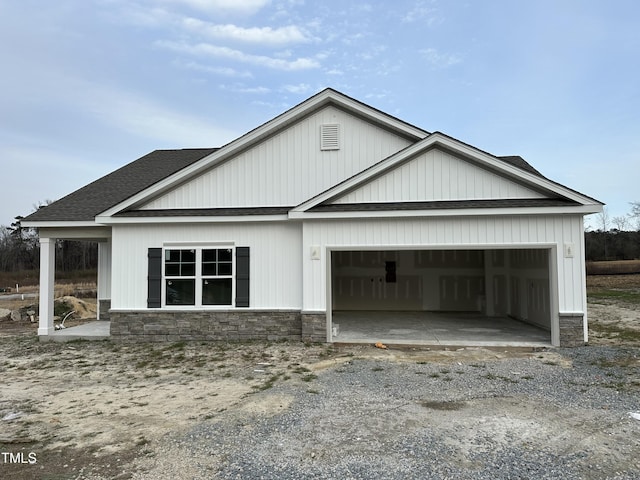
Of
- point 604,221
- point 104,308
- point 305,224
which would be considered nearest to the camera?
point 305,224

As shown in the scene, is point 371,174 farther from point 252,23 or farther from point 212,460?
point 252,23

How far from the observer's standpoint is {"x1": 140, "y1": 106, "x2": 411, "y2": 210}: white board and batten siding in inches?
415

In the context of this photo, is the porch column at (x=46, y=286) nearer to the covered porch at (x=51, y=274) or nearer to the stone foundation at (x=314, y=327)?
the covered porch at (x=51, y=274)

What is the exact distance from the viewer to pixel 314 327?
373 inches

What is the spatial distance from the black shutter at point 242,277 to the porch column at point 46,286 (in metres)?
5.04

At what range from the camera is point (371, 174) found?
367 inches

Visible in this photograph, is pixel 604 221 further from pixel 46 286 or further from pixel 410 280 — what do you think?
pixel 46 286

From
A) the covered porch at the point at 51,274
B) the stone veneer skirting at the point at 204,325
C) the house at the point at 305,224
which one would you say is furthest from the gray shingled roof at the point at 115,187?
the stone veneer skirting at the point at 204,325

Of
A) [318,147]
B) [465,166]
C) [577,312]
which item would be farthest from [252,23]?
[577,312]

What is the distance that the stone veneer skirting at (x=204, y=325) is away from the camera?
32.3ft

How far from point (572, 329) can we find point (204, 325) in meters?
8.37

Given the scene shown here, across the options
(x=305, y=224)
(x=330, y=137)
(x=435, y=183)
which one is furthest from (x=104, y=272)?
(x=435, y=183)

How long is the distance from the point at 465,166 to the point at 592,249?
44639mm

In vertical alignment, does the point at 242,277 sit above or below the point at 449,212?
below
